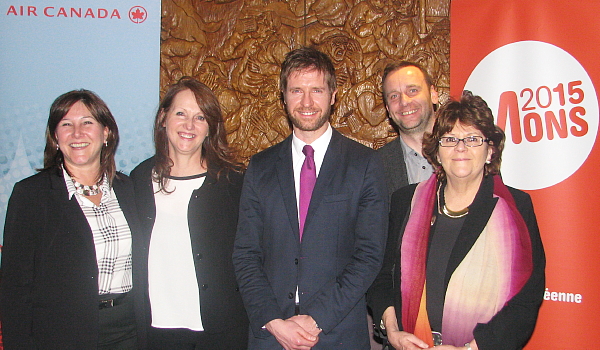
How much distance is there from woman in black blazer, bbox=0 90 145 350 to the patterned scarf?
134 centimetres

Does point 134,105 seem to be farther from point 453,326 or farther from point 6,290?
point 453,326

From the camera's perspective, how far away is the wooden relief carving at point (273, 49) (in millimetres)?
3559

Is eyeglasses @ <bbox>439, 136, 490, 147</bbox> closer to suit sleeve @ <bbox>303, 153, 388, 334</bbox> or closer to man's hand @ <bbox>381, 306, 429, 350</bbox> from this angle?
suit sleeve @ <bbox>303, 153, 388, 334</bbox>

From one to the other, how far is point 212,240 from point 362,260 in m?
0.77

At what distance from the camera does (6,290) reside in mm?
2049

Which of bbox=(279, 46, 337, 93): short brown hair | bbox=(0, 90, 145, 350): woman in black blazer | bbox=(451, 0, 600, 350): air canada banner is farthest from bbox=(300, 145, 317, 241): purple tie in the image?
bbox=(451, 0, 600, 350): air canada banner

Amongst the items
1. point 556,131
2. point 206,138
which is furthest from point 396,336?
point 556,131

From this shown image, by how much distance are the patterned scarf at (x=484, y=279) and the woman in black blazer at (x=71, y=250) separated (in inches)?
52.9

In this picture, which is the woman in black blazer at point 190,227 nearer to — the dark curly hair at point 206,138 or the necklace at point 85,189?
the dark curly hair at point 206,138

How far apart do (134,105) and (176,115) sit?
3.04ft

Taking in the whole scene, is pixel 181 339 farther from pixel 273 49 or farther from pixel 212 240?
A: pixel 273 49

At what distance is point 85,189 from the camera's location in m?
2.28

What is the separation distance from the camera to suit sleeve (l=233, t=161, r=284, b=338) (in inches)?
81.3

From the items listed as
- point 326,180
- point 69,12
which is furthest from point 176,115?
point 69,12
